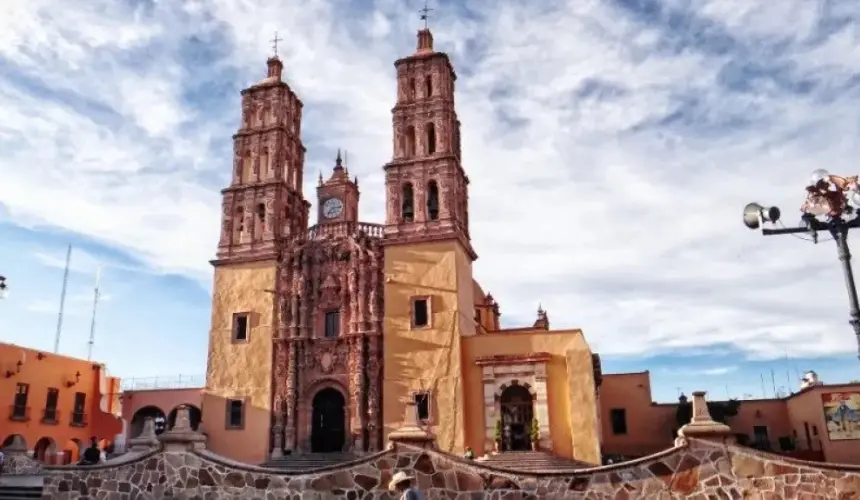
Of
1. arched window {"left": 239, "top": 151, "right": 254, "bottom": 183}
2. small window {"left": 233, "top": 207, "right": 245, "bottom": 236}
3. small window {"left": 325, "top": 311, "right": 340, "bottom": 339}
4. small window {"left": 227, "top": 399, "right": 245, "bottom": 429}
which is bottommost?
small window {"left": 227, "top": 399, "right": 245, "bottom": 429}

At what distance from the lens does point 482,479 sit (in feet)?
36.7

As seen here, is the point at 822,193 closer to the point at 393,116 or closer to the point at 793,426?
the point at 393,116

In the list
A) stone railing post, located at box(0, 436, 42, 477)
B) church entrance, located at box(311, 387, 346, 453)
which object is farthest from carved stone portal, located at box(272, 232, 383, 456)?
stone railing post, located at box(0, 436, 42, 477)

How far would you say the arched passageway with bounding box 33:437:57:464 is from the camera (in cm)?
2883

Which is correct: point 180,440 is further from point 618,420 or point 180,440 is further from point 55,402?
point 618,420

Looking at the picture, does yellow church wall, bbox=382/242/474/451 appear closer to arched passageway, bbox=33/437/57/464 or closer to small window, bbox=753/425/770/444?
small window, bbox=753/425/770/444

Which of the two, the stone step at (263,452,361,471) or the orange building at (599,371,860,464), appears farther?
the orange building at (599,371,860,464)

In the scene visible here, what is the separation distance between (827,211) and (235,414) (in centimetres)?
2199

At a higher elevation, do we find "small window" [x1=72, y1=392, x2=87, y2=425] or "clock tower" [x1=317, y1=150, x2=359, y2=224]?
"clock tower" [x1=317, y1=150, x2=359, y2=224]

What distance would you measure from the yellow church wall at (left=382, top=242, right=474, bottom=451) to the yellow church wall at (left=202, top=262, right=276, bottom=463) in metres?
4.76

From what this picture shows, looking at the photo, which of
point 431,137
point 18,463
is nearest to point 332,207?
point 431,137

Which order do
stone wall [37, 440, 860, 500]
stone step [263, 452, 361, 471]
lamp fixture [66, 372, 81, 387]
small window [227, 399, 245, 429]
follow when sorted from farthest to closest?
lamp fixture [66, 372, 81, 387] → small window [227, 399, 245, 429] → stone step [263, 452, 361, 471] → stone wall [37, 440, 860, 500]

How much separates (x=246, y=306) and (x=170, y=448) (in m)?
14.4

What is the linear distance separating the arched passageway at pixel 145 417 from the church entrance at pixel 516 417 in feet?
49.9
